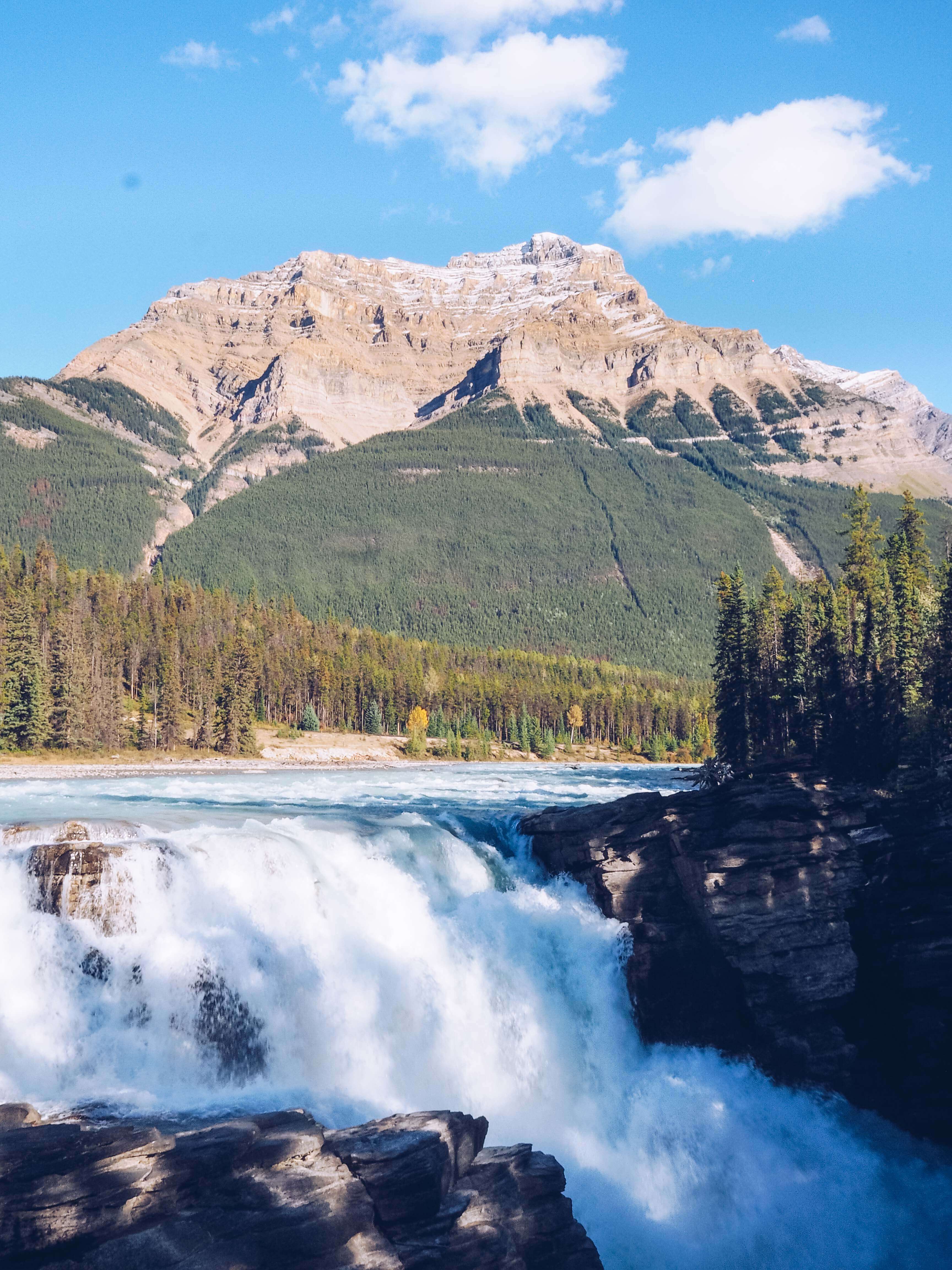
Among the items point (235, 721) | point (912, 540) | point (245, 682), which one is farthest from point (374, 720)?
point (912, 540)

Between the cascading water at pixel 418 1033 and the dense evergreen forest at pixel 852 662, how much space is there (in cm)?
1695

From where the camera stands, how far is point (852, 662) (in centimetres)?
5281

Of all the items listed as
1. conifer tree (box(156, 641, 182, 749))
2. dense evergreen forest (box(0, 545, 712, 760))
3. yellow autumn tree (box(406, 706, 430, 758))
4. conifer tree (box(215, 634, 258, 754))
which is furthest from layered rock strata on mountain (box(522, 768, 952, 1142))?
yellow autumn tree (box(406, 706, 430, 758))

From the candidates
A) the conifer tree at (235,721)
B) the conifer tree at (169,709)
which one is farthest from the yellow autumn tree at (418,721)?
the conifer tree at (169,709)

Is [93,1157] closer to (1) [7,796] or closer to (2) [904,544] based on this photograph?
(1) [7,796]

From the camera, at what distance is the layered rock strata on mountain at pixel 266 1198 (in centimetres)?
1456

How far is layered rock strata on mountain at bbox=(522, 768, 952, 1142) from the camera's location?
2902 centimetres

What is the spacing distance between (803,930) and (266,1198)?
21.2m

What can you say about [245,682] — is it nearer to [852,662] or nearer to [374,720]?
[374,720]

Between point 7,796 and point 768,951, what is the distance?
38550mm

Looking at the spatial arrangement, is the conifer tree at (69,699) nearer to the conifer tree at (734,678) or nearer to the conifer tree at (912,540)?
the conifer tree at (734,678)

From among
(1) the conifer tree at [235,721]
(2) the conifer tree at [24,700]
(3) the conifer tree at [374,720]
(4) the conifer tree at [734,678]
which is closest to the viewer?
(4) the conifer tree at [734,678]

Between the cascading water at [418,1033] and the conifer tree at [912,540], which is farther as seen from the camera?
the conifer tree at [912,540]

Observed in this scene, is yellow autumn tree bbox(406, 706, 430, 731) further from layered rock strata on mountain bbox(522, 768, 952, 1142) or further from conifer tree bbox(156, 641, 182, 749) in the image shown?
layered rock strata on mountain bbox(522, 768, 952, 1142)
